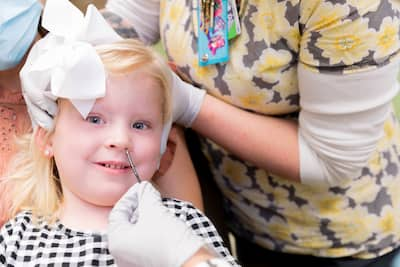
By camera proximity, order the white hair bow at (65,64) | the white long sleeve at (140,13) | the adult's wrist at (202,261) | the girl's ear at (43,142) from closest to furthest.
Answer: the adult's wrist at (202,261), the white hair bow at (65,64), the girl's ear at (43,142), the white long sleeve at (140,13)

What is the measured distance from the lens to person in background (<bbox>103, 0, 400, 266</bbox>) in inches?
45.7

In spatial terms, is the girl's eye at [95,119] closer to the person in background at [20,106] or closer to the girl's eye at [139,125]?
the girl's eye at [139,125]

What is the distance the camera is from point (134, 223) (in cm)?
101

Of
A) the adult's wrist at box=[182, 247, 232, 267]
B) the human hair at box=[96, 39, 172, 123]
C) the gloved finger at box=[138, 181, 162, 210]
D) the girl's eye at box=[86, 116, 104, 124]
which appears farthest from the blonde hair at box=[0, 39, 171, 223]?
the adult's wrist at box=[182, 247, 232, 267]

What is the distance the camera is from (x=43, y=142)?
1.28 meters

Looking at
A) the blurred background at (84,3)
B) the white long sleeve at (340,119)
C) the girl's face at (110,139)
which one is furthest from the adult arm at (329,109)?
the blurred background at (84,3)

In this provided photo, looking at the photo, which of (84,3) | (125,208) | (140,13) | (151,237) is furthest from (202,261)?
(84,3)

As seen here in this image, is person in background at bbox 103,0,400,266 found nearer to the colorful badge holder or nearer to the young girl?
the colorful badge holder

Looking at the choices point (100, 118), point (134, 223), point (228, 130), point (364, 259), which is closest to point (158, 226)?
point (134, 223)

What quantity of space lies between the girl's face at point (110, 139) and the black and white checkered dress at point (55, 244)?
82 mm

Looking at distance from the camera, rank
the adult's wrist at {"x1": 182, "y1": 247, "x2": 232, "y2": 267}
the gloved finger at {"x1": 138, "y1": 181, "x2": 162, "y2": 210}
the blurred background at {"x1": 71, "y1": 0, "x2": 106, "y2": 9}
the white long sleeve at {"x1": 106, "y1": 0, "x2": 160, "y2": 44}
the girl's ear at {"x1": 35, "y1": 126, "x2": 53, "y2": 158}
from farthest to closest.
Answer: the blurred background at {"x1": 71, "y1": 0, "x2": 106, "y2": 9}
the white long sleeve at {"x1": 106, "y1": 0, "x2": 160, "y2": 44}
the girl's ear at {"x1": 35, "y1": 126, "x2": 53, "y2": 158}
the gloved finger at {"x1": 138, "y1": 181, "x2": 162, "y2": 210}
the adult's wrist at {"x1": 182, "y1": 247, "x2": 232, "y2": 267}

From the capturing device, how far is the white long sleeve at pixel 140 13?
1.54 m

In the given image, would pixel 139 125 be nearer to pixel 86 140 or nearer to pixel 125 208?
pixel 86 140

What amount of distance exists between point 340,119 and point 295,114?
0.52 ft
